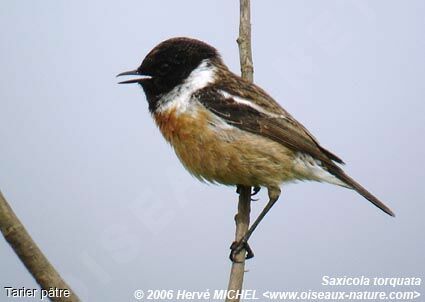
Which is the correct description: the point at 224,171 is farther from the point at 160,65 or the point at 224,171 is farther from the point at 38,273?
the point at 38,273

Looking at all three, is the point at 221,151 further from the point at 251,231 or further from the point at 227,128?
the point at 251,231

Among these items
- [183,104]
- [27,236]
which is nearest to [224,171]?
[183,104]

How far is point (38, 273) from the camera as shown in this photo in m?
2.80

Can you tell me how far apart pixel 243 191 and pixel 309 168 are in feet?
2.16

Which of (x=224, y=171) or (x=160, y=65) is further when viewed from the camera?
(x=160, y=65)

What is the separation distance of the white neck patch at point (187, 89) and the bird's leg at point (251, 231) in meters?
1.11

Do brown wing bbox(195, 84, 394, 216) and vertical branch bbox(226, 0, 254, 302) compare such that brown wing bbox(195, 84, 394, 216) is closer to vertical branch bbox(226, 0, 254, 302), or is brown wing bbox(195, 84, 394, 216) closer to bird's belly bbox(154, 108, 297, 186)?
bird's belly bbox(154, 108, 297, 186)

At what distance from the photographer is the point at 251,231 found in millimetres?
5465

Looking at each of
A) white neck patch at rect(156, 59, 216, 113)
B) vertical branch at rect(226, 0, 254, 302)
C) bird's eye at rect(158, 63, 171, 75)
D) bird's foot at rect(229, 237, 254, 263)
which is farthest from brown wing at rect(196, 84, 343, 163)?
bird's foot at rect(229, 237, 254, 263)

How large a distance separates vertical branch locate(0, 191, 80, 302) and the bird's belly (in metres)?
2.88

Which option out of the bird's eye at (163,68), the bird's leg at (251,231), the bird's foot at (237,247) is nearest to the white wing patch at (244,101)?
the bird's eye at (163,68)

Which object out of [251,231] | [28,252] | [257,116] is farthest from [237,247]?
[28,252]

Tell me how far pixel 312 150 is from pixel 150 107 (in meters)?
1.57

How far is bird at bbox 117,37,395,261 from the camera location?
5641mm
